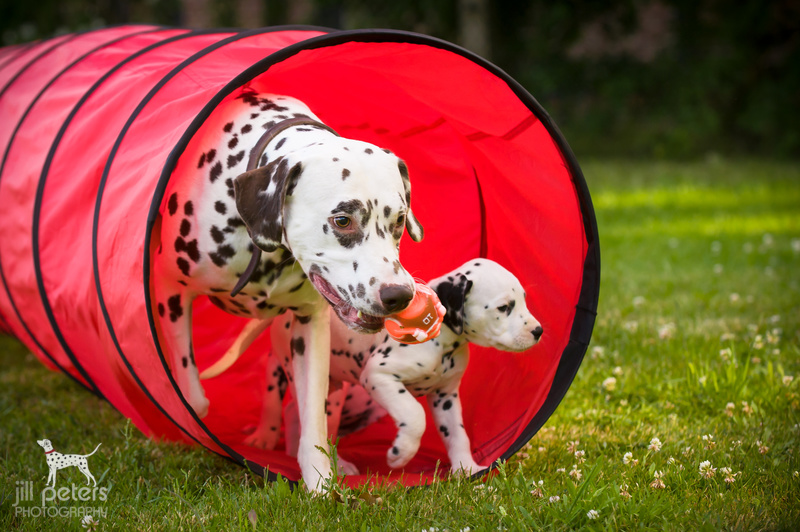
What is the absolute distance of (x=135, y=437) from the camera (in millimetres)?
3941

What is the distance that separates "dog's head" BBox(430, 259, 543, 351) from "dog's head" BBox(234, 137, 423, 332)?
0.62m

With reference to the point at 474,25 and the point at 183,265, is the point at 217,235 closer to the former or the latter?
the point at 183,265

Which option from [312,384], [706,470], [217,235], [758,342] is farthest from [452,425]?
[758,342]

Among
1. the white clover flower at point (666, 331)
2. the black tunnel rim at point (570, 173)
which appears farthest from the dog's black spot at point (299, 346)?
the white clover flower at point (666, 331)

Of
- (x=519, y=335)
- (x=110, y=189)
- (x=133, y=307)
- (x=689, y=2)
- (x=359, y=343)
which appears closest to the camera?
(x=133, y=307)

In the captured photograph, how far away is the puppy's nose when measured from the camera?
281cm

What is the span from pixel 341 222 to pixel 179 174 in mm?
855

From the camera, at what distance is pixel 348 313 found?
2.97 meters

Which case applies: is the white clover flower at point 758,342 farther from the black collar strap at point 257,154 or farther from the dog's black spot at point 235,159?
the dog's black spot at point 235,159

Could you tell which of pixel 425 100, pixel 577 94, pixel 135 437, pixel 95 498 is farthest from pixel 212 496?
pixel 577 94

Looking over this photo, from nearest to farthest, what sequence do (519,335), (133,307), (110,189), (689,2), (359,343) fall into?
(133,307)
(110,189)
(519,335)
(359,343)
(689,2)

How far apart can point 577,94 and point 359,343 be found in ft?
43.7

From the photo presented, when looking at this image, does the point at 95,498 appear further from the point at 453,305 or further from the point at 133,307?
the point at 453,305

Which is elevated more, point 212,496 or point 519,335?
point 519,335
